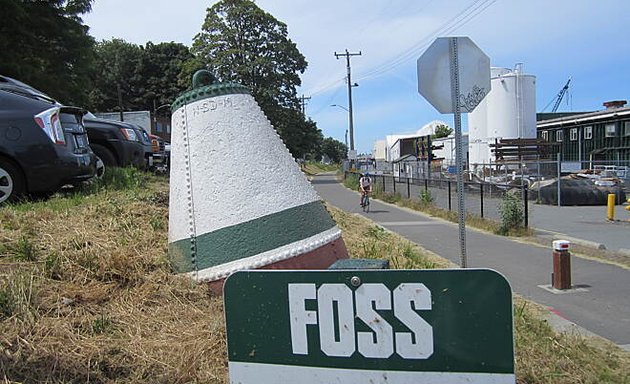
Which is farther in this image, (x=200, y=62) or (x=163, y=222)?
(x=200, y=62)

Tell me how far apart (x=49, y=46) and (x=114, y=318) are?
66.8 feet

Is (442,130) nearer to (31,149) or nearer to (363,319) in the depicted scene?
(31,149)

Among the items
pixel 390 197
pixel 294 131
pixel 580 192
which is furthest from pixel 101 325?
pixel 294 131

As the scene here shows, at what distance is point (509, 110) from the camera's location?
39.1 metres

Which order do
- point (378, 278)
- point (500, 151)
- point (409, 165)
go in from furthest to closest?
point (409, 165) → point (500, 151) → point (378, 278)

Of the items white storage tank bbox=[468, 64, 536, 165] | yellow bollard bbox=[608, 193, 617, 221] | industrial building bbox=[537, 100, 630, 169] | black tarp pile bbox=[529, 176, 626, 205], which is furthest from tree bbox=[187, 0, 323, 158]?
yellow bollard bbox=[608, 193, 617, 221]

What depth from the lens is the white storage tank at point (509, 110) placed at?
38906 mm

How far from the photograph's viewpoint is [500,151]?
110ft

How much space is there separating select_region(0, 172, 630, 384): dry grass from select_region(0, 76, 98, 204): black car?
1.00 meters

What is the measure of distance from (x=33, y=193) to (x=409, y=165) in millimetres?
32243

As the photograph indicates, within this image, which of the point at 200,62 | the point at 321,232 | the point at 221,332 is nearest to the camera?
the point at 221,332

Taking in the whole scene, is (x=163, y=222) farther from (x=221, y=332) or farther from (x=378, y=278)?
(x=378, y=278)

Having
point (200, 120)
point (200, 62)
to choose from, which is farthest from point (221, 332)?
point (200, 62)

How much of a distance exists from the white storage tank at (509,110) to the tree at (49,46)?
26.7 meters
